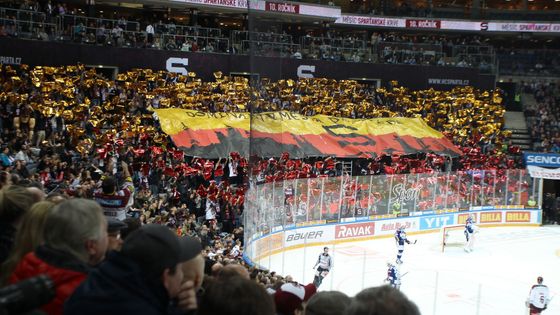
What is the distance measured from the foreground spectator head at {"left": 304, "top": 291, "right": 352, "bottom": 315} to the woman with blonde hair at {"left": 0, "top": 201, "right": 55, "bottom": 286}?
1.20m

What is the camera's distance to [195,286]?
304cm

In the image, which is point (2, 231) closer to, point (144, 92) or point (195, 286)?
point (195, 286)

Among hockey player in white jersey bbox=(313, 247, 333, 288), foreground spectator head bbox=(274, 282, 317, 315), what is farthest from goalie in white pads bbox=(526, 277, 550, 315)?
foreground spectator head bbox=(274, 282, 317, 315)

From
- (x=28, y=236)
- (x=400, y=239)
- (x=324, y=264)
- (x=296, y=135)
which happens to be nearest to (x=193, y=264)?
(x=28, y=236)

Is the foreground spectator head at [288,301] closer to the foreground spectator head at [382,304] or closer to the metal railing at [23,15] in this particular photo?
the foreground spectator head at [382,304]

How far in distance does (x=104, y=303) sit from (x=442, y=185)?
23000 mm

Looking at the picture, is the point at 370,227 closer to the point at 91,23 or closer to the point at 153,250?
the point at 91,23

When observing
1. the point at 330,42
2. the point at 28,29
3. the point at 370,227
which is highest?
the point at 330,42

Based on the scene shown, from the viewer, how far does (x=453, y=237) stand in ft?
75.6

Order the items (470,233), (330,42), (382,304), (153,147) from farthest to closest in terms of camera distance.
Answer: (330,42), (470,233), (153,147), (382,304)

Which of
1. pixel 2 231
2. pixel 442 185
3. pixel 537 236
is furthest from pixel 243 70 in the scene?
pixel 2 231

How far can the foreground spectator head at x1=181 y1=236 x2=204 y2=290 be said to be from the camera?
2.95 m

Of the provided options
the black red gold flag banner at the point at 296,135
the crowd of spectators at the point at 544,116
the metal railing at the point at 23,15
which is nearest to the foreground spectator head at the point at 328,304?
the black red gold flag banner at the point at 296,135

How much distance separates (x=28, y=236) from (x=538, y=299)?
43.5 ft
